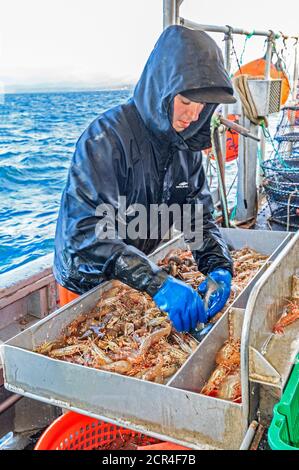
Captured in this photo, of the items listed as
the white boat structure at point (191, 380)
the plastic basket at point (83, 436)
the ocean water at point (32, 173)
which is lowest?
the ocean water at point (32, 173)

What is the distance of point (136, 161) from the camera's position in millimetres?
2719

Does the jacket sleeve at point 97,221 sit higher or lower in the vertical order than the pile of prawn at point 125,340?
higher

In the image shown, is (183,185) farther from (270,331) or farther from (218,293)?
(270,331)

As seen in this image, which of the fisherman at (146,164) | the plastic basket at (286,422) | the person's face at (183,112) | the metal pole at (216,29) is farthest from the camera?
the metal pole at (216,29)

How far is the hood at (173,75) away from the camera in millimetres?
2377

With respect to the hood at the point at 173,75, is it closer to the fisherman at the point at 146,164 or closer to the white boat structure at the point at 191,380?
the fisherman at the point at 146,164

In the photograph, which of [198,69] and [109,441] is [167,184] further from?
[109,441]

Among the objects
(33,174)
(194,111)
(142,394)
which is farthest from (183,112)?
(33,174)

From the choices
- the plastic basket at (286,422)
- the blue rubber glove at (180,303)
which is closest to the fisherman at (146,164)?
the blue rubber glove at (180,303)

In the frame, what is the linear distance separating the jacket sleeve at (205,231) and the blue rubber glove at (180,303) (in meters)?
0.74

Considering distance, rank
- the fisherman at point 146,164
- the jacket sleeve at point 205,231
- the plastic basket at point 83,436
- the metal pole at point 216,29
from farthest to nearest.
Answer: the metal pole at point 216,29
the jacket sleeve at point 205,231
the fisherman at point 146,164
the plastic basket at point 83,436

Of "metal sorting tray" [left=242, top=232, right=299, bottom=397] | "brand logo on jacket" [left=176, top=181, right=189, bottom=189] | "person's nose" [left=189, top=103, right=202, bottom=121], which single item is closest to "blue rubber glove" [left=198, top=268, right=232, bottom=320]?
"metal sorting tray" [left=242, top=232, right=299, bottom=397]

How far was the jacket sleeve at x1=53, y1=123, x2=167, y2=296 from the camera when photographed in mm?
2324

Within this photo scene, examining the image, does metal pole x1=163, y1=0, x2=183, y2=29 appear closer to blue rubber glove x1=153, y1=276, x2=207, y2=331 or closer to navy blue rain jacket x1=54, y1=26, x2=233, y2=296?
navy blue rain jacket x1=54, y1=26, x2=233, y2=296
